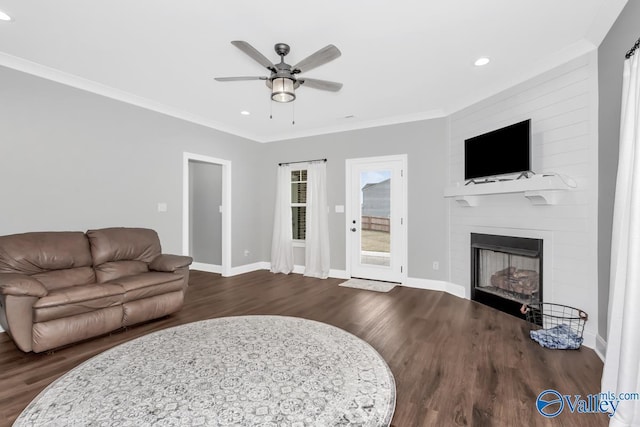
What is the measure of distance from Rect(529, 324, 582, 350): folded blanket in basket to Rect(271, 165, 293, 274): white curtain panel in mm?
4123

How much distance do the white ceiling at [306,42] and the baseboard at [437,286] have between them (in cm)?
264

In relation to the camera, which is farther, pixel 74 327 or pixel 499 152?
pixel 499 152

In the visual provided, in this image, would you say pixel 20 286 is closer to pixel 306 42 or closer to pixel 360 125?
pixel 306 42

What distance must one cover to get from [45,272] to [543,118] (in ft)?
17.6

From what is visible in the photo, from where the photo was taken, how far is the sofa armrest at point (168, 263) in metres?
3.59

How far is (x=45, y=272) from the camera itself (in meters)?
3.05

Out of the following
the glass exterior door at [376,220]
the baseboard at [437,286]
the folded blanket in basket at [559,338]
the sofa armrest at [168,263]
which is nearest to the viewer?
the folded blanket in basket at [559,338]

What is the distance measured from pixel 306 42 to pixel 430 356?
2977mm

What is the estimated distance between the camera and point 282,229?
6.07 m

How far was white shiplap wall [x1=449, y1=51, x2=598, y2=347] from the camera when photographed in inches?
111

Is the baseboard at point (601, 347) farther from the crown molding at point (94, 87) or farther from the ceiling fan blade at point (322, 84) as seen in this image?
the crown molding at point (94, 87)

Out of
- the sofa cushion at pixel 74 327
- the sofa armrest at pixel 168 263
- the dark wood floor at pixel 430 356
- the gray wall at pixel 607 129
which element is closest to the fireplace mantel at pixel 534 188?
the gray wall at pixel 607 129

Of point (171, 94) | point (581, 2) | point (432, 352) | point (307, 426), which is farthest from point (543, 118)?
point (171, 94)

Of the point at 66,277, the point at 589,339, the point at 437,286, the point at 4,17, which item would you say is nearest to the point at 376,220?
the point at 437,286
